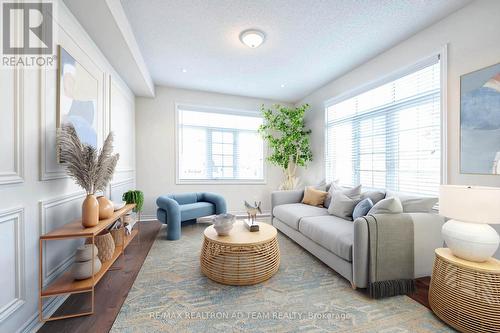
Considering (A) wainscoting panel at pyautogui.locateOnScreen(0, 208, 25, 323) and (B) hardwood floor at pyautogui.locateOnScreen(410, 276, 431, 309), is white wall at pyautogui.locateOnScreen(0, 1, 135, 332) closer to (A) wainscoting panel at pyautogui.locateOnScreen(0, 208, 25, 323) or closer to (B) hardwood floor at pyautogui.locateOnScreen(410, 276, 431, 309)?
(A) wainscoting panel at pyautogui.locateOnScreen(0, 208, 25, 323)

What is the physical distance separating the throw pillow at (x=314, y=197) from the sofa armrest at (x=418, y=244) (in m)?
1.48

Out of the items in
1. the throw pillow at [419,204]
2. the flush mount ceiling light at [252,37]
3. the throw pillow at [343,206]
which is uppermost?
the flush mount ceiling light at [252,37]

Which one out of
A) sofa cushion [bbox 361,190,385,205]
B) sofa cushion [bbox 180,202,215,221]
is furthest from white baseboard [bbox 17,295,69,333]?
sofa cushion [bbox 361,190,385,205]

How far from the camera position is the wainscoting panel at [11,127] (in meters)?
1.28

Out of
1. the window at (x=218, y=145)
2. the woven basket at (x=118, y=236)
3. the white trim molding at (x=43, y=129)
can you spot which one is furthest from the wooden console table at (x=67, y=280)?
the window at (x=218, y=145)

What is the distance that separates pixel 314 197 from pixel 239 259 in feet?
6.35

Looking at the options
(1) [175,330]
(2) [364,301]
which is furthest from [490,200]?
(1) [175,330]

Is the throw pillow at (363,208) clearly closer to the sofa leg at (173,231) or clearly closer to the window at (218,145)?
the sofa leg at (173,231)

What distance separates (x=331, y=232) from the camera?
225 cm

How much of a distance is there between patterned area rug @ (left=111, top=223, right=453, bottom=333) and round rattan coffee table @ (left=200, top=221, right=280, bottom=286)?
8cm

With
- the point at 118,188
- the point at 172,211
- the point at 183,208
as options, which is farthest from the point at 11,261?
the point at 183,208

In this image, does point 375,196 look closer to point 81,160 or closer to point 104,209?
point 104,209

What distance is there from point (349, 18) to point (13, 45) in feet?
9.31

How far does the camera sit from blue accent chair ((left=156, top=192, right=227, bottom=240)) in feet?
10.6
